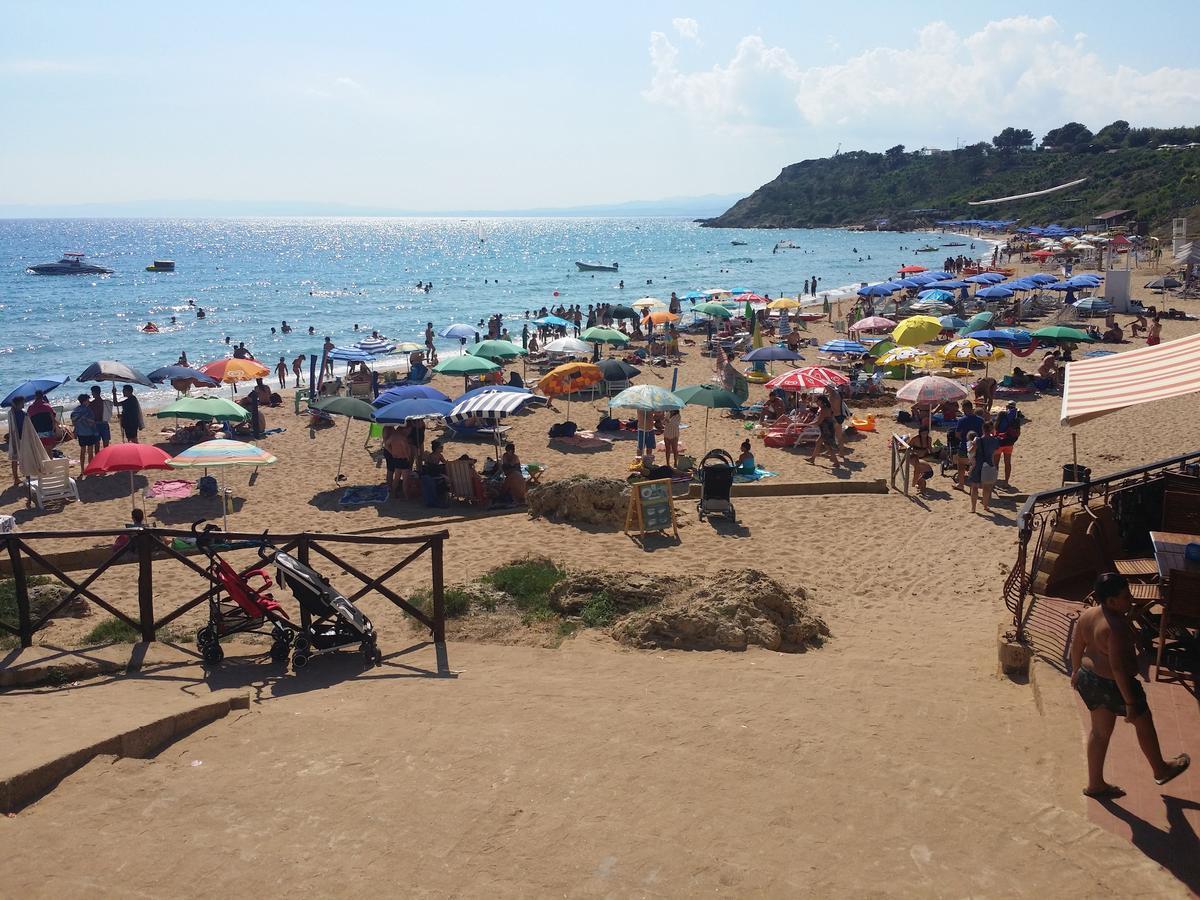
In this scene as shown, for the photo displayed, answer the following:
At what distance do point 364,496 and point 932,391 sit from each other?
8476 millimetres

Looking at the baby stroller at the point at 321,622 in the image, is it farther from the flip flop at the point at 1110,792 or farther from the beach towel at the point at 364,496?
the beach towel at the point at 364,496

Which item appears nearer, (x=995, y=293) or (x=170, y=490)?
(x=170, y=490)

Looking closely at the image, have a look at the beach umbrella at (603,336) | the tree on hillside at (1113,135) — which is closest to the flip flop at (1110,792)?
the beach umbrella at (603,336)

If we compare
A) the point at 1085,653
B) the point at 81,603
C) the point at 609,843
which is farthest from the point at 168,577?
→ the point at 1085,653

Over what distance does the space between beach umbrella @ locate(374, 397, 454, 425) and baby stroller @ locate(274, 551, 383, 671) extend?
Result: 6015 millimetres

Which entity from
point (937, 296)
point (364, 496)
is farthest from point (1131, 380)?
point (937, 296)

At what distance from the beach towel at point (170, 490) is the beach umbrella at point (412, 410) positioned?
9.59 ft

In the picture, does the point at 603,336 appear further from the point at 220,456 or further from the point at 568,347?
the point at 220,456

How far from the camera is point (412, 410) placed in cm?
1288

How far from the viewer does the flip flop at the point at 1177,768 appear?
13.8ft

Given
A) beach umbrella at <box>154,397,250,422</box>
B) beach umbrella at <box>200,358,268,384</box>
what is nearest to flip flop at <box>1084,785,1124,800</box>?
beach umbrella at <box>154,397,250,422</box>

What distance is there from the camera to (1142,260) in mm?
49531

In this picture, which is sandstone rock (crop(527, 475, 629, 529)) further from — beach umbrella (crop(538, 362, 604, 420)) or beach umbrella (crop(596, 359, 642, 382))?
beach umbrella (crop(596, 359, 642, 382))

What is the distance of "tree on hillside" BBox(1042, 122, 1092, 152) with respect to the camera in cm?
12181
